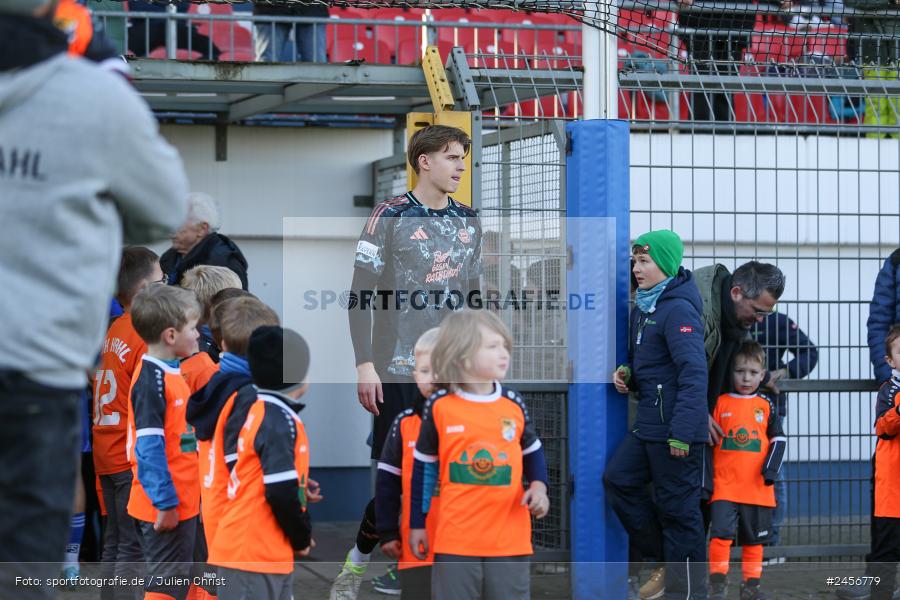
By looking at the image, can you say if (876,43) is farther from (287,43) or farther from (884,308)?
(287,43)

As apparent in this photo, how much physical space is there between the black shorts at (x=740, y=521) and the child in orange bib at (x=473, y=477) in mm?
2086

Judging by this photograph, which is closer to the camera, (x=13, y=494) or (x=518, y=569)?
Result: (x=13, y=494)

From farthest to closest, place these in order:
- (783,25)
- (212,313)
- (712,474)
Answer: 1. (783,25)
2. (712,474)
3. (212,313)

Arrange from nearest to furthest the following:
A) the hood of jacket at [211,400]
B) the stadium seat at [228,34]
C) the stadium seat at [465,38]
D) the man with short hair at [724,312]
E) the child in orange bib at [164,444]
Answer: the hood of jacket at [211,400]
the child in orange bib at [164,444]
the man with short hair at [724,312]
the stadium seat at [228,34]
the stadium seat at [465,38]

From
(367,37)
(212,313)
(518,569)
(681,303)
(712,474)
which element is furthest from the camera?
(367,37)

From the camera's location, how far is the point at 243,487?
3832mm

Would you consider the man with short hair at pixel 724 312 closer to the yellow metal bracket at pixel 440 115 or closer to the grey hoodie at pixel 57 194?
the yellow metal bracket at pixel 440 115

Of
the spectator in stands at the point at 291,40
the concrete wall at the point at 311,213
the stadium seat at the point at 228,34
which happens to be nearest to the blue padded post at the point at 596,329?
the concrete wall at the point at 311,213

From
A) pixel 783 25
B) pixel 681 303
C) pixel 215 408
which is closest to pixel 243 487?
pixel 215 408

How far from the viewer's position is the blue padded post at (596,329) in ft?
18.6

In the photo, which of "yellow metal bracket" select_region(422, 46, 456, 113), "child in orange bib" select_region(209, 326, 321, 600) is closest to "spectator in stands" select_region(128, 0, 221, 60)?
"yellow metal bracket" select_region(422, 46, 456, 113)

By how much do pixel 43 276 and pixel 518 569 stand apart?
2.33 m

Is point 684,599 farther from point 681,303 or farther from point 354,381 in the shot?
point 354,381

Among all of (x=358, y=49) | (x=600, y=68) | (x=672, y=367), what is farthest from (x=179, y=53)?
(x=672, y=367)
